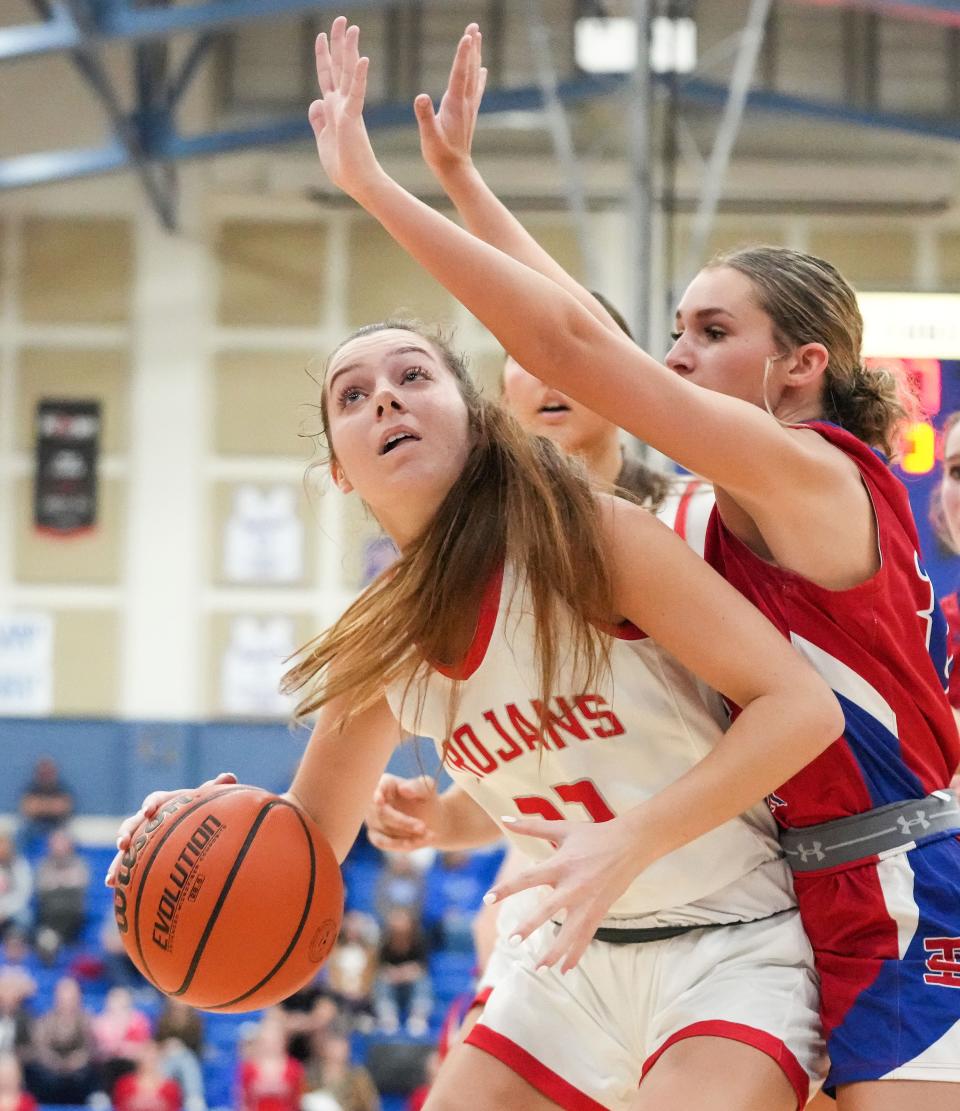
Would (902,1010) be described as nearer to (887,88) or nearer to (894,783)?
(894,783)

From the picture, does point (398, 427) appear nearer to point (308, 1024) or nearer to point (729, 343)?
point (729, 343)

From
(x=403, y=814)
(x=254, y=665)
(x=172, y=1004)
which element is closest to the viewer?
(x=403, y=814)

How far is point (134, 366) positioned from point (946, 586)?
1177 centimetres

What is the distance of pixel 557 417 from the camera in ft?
11.5

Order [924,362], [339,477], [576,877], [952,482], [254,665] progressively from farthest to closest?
[254,665], [924,362], [952,482], [339,477], [576,877]

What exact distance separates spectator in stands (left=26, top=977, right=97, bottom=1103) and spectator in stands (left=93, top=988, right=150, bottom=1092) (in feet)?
0.27

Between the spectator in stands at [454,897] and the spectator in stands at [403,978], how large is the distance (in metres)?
0.67

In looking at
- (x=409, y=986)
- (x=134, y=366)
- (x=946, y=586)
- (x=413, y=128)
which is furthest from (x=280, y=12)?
(x=946, y=586)

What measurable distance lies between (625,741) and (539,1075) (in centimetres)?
57

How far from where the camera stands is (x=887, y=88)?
14.2 meters

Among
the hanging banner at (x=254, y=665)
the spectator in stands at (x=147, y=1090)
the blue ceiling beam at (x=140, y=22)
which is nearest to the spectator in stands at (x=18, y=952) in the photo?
the spectator in stands at (x=147, y=1090)

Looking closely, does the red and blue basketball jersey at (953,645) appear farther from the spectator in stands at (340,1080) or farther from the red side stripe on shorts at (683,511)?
the spectator in stands at (340,1080)

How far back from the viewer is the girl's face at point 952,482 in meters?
3.05

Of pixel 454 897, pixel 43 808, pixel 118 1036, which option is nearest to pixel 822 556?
pixel 118 1036
